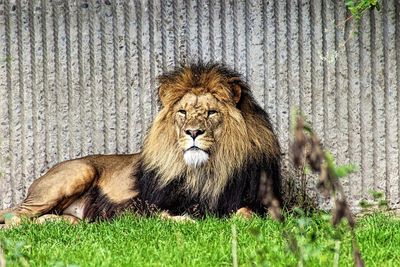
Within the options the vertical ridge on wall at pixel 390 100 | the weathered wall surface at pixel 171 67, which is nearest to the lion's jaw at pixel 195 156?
the weathered wall surface at pixel 171 67

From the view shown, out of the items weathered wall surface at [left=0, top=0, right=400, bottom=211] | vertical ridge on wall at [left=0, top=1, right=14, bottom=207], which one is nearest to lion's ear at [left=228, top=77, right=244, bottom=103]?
weathered wall surface at [left=0, top=0, right=400, bottom=211]

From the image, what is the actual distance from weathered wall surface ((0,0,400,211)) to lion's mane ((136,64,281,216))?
0.46 m

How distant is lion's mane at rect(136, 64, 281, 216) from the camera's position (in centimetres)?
767

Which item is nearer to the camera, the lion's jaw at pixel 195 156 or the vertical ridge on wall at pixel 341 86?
the lion's jaw at pixel 195 156

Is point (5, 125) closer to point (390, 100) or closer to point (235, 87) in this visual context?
point (235, 87)

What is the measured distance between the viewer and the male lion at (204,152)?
25.0 feet

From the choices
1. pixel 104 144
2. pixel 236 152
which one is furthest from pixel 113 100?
pixel 236 152

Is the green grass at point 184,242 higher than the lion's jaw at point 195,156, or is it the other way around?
the lion's jaw at point 195,156

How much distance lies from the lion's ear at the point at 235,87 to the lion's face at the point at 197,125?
4.1 inches

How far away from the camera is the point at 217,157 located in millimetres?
7699

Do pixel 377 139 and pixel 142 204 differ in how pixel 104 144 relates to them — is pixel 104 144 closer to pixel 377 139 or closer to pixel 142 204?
pixel 142 204

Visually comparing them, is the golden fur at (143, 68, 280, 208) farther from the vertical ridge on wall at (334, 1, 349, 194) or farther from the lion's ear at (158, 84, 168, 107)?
the vertical ridge on wall at (334, 1, 349, 194)

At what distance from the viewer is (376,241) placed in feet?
19.5

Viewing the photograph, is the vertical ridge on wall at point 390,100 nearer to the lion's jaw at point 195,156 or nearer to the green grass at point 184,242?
the green grass at point 184,242
